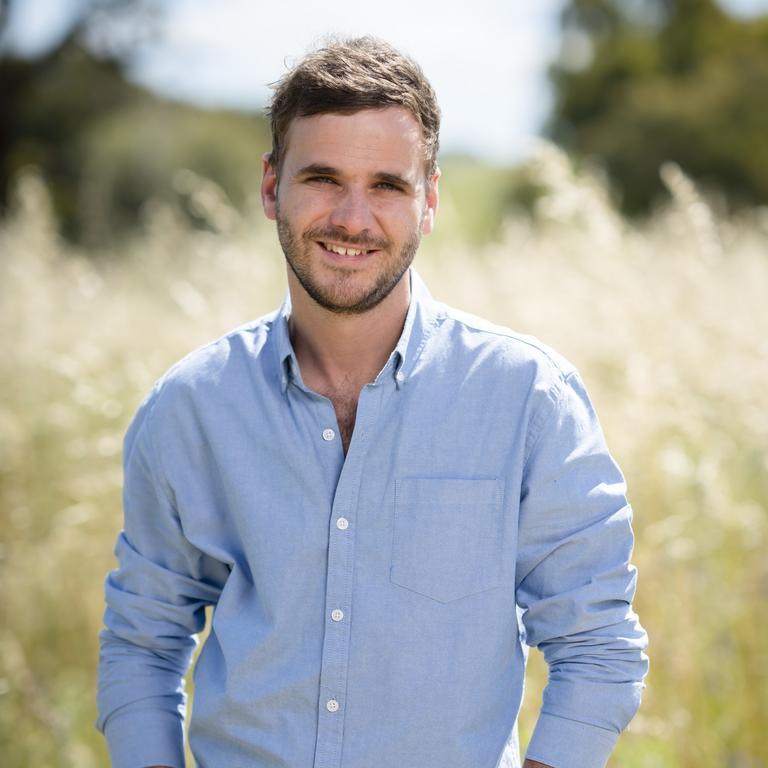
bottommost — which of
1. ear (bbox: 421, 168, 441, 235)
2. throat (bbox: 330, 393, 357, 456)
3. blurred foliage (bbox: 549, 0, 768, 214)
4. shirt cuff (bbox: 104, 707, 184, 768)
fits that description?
shirt cuff (bbox: 104, 707, 184, 768)

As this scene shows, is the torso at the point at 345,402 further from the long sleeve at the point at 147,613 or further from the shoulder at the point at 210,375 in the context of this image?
the long sleeve at the point at 147,613

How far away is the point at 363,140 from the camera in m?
1.69

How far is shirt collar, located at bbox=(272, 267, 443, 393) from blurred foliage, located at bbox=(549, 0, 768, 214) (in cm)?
1128

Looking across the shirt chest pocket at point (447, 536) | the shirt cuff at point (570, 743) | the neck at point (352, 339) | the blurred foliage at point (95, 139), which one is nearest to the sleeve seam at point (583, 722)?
the shirt cuff at point (570, 743)

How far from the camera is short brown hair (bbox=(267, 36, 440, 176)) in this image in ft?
5.55

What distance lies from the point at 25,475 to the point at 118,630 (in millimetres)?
2137

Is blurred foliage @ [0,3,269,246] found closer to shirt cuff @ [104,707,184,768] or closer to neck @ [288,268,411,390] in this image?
neck @ [288,268,411,390]

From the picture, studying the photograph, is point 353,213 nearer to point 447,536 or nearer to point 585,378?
point 447,536

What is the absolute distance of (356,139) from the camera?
5.54 feet

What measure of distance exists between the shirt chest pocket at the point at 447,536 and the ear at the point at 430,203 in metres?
0.49

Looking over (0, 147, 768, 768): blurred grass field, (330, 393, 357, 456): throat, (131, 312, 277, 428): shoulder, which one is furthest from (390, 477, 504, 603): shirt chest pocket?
(0, 147, 768, 768): blurred grass field

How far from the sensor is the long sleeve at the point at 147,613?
1.76 metres

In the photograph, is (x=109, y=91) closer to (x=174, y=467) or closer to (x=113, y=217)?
(x=113, y=217)

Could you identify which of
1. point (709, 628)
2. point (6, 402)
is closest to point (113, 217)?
point (6, 402)
